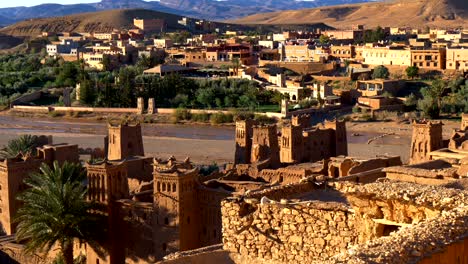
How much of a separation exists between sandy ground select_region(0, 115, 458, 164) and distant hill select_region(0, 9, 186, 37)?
212 ft

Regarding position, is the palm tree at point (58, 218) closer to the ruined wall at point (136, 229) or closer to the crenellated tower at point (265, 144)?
the ruined wall at point (136, 229)

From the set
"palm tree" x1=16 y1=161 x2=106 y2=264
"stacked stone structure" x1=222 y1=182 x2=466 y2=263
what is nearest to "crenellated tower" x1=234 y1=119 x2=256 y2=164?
"palm tree" x1=16 y1=161 x2=106 y2=264

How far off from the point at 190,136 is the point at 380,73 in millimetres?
16831

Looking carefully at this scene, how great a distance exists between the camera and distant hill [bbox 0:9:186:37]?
361 ft

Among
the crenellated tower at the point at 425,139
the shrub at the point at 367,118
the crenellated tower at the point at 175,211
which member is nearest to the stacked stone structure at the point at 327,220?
the crenellated tower at the point at 175,211

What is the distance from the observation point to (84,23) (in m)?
115

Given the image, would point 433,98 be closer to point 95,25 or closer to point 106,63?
point 106,63

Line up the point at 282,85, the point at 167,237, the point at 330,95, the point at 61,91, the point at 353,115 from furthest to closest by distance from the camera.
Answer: the point at 61,91, the point at 282,85, the point at 330,95, the point at 353,115, the point at 167,237

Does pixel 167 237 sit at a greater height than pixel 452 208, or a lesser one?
lesser

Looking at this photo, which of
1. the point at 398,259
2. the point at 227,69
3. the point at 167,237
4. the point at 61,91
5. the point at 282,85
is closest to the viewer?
the point at 398,259

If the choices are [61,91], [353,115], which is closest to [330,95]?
[353,115]

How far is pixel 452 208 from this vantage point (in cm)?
490

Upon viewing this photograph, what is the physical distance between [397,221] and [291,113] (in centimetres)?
3679

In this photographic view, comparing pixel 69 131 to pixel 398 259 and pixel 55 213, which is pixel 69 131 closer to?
pixel 55 213
